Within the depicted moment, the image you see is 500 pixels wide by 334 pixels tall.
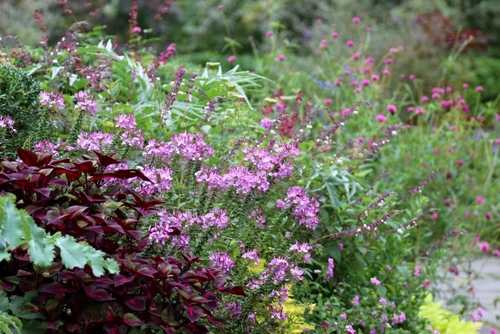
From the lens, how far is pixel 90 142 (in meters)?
2.55

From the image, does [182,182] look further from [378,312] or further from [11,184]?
[378,312]

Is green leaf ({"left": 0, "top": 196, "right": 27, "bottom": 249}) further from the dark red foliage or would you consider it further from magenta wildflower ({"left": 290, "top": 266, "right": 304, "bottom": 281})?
magenta wildflower ({"left": 290, "top": 266, "right": 304, "bottom": 281})

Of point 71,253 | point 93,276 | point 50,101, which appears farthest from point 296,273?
point 50,101

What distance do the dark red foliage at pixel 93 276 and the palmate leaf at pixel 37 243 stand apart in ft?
0.49

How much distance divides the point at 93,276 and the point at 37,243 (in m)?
0.26

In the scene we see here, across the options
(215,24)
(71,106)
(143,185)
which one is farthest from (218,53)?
(143,185)

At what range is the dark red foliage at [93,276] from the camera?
1966 millimetres

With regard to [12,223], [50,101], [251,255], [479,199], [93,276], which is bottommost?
[479,199]

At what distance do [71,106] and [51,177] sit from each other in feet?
4.44

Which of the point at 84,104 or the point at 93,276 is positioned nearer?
the point at 93,276

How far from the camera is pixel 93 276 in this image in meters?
1.98

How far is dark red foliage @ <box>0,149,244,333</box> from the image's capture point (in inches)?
77.4

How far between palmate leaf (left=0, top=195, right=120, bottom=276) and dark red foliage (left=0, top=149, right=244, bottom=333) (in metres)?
0.15

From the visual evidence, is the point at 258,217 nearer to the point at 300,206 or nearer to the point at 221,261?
the point at 300,206
